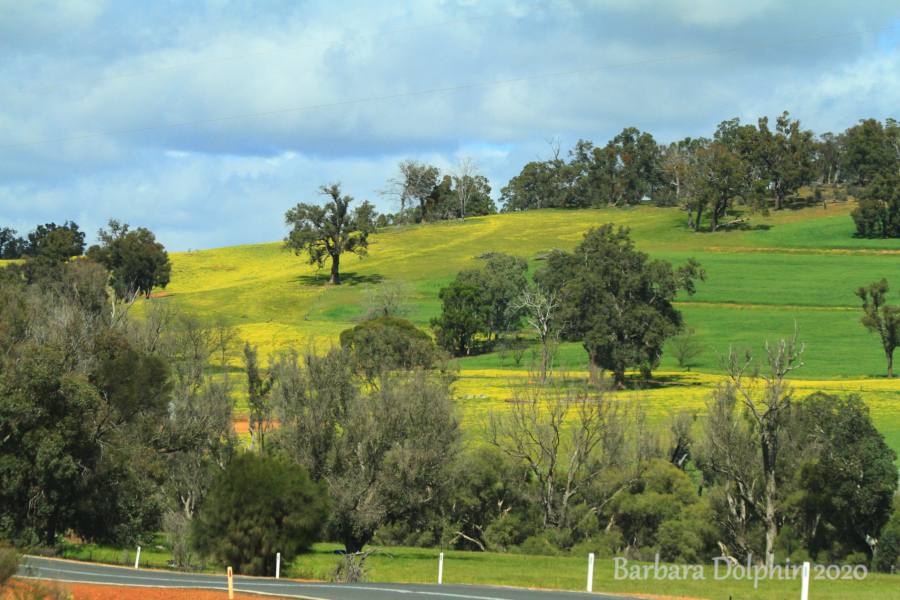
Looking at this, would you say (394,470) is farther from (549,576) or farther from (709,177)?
(709,177)

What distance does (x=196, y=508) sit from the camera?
36.6m

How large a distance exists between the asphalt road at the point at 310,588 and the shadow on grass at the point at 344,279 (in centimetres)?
8680

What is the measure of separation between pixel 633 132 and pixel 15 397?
167111 millimetres

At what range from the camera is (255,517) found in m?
25.8

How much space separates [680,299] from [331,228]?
47939 mm

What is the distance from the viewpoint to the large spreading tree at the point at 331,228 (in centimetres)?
10462

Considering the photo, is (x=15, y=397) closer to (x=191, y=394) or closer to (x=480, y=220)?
(x=191, y=394)

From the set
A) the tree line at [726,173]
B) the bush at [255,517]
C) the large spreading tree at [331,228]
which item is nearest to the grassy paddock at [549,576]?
the bush at [255,517]

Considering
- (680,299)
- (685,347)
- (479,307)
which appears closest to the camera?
(685,347)

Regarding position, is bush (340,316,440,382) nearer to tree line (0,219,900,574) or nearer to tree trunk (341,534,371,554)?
tree line (0,219,900,574)

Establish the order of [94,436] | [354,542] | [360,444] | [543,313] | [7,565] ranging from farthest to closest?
[543,313] → [360,444] → [94,436] → [354,542] → [7,565]

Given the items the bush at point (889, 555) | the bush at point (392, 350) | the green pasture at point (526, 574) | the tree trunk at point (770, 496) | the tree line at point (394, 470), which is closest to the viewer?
the green pasture at point (526, 574)

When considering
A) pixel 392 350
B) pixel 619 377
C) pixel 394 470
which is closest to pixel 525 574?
pixel 394 470

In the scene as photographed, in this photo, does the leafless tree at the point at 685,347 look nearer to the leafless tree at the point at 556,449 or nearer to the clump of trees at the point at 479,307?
the clump of trees at the point at 479,307
